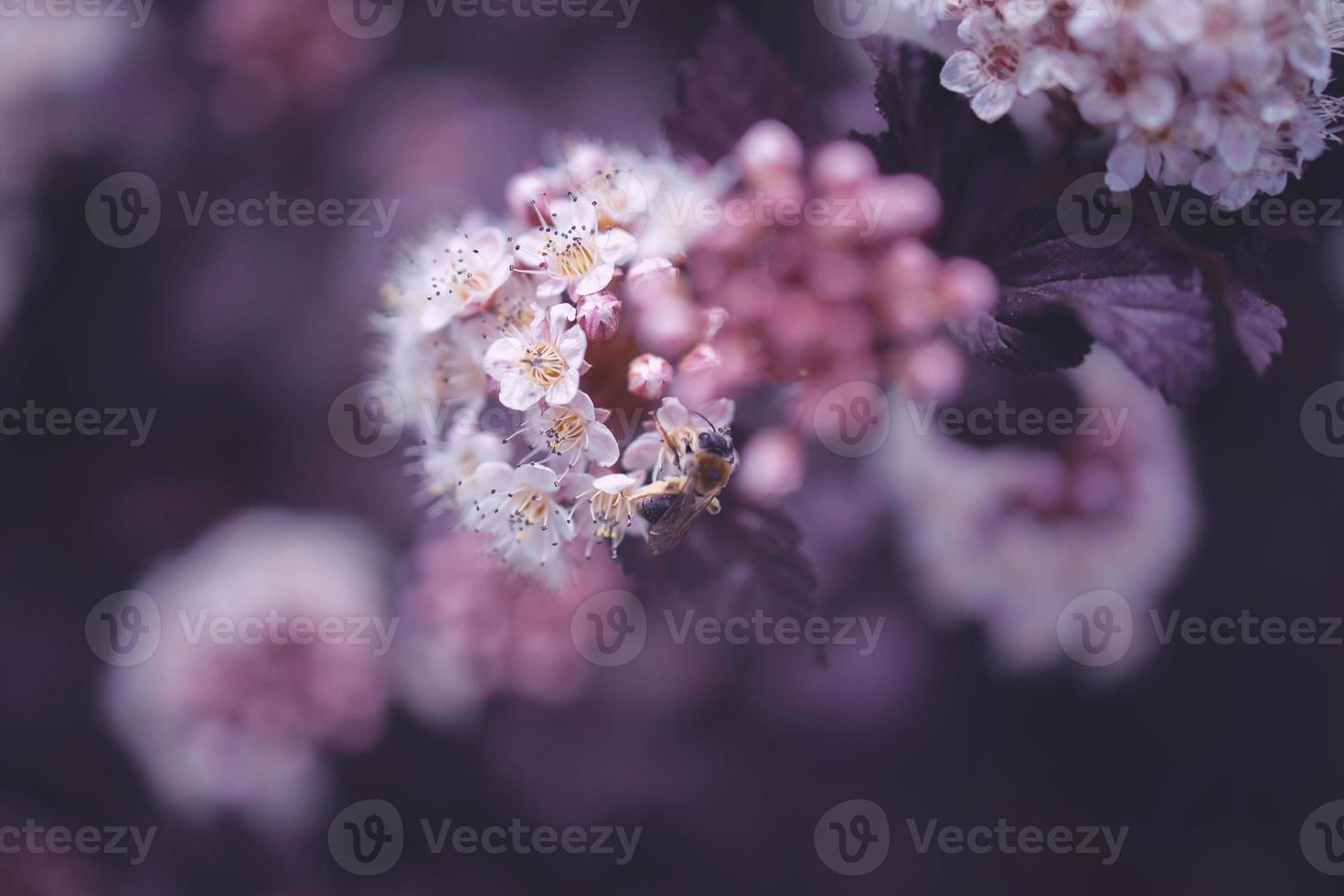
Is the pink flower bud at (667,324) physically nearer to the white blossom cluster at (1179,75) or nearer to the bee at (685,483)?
the bee at (685,483)

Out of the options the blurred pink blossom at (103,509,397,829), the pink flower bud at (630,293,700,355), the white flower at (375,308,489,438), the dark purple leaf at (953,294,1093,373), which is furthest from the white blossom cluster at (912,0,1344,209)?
the blurred pink blossom at (103,509,397,829)

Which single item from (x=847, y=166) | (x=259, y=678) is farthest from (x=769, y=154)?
(x=259, y=678)

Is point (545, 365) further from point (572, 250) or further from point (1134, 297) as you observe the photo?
point (1134, 297)

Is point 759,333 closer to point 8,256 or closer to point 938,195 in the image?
point 938,195

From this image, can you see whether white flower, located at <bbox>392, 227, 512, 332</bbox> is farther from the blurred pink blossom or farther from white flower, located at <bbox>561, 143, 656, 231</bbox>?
the blurred pink blossom

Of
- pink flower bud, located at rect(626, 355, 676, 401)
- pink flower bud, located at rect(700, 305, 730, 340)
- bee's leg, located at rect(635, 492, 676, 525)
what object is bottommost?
bee's leg, located at rect(635, 492, 676, 525)

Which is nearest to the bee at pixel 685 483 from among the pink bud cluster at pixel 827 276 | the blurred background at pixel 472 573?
the pink bud cluster at pixel 827 276

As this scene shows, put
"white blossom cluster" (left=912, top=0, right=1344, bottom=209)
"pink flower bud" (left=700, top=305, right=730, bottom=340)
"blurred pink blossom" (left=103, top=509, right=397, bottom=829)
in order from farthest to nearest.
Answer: "blurred pink blossom" (left=103, top=509, right=397, bottom=829), "pink flower bud" (left=700, top=305, right=730, bottom=340), "white blossom cluster" (left=912, top=0, right=1344, bottom=209)
